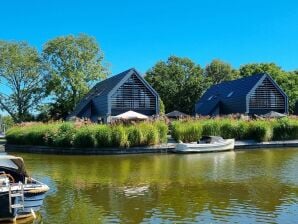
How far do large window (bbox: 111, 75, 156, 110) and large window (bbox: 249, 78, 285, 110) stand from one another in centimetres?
1208

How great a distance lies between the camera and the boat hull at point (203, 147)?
102 ft

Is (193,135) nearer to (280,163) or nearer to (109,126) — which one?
(109,126)

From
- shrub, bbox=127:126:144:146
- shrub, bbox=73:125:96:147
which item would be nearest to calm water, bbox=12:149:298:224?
shrub, bbox=73:125:96:147

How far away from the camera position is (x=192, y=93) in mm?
71062

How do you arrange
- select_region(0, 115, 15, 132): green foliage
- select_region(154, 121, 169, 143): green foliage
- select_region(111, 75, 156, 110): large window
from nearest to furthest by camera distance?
1. select_region(154, 121, 169, 143): green foliage
2. select_region(111, 75, 156, 110): large window
3. select_region(0, 115, 15, 132): green foliage

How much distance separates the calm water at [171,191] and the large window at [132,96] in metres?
26.7

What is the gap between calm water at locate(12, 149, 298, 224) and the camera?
11.7 metres

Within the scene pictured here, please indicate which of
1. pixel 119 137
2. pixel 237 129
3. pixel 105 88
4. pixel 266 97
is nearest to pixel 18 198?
pixel 119 137

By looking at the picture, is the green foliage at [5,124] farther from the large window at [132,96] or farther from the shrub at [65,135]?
the shrub at [65,135]

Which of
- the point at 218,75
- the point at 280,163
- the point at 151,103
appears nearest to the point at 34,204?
the point at 280,163

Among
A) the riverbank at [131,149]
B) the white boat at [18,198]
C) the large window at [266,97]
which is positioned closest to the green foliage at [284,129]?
the riverbank at [131,149]

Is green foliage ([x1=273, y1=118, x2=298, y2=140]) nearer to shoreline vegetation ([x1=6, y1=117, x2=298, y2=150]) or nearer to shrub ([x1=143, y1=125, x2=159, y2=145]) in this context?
shoreline vegetation ([x1=6, y1=117, x2=298, y2=150])

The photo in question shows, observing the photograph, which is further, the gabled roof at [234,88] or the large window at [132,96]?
the gabled roof at [234,88]

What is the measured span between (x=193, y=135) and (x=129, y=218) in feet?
77.9
